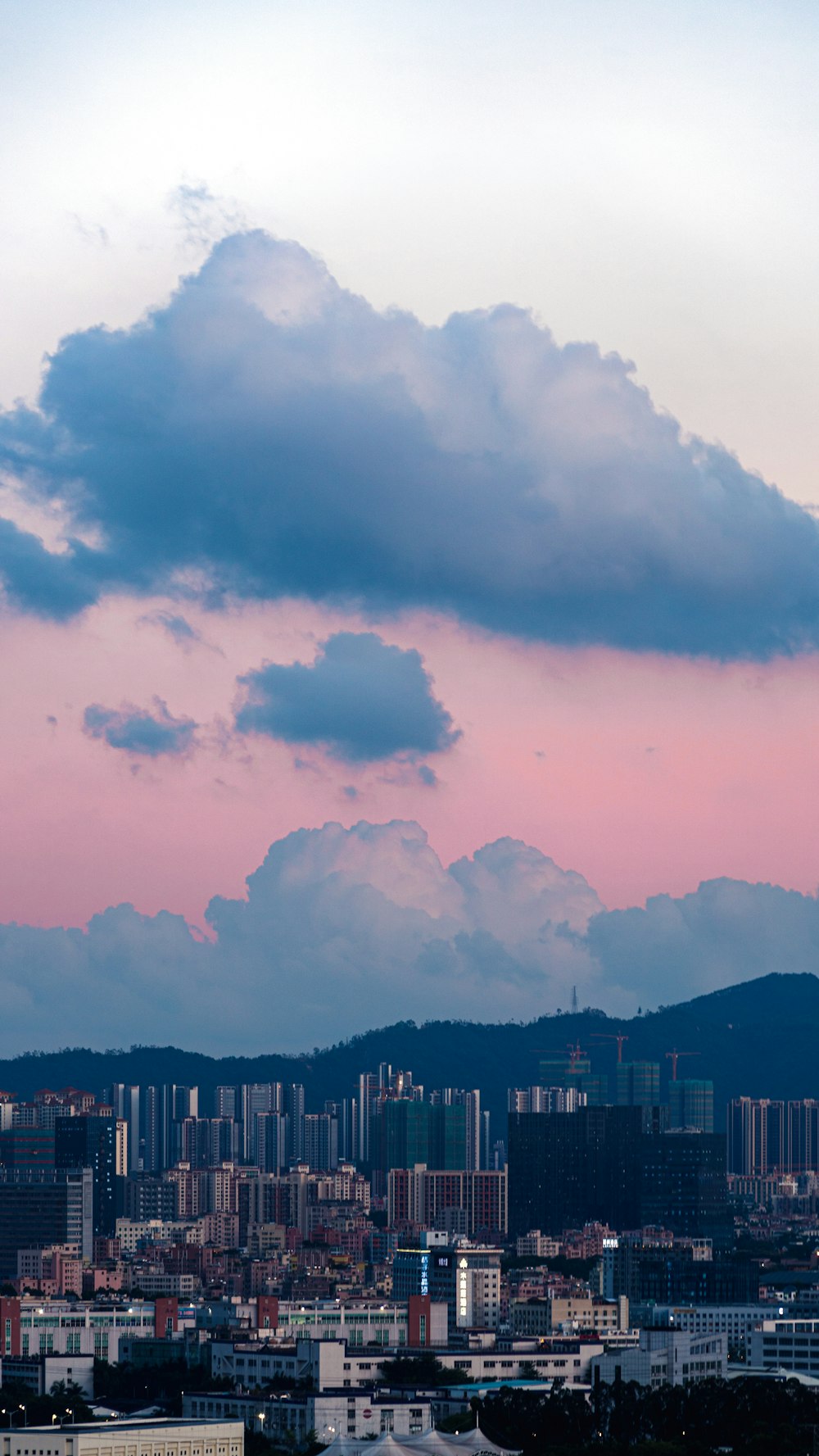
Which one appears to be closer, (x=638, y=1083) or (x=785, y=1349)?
(x=785, y=1349)

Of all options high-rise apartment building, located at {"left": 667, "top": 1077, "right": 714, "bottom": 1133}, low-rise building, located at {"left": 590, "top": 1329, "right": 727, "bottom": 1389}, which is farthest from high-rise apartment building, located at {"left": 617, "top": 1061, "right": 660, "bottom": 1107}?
low-rise building, located at {"left": 590, "top": 1329, "right": 727, "bottom": 1389}

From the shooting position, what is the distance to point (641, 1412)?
38.9 metres

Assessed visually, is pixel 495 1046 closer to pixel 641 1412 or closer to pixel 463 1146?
pixel 463 1146

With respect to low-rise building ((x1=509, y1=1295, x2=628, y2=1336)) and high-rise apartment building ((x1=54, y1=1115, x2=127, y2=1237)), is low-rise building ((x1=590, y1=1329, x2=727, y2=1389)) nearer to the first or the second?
low-rise building ((x1=509, y1=1295, x2=628, y2=1336))

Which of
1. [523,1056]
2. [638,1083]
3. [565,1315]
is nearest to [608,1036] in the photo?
[523,1056]

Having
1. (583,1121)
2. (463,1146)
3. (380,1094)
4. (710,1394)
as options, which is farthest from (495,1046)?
(710,1394)

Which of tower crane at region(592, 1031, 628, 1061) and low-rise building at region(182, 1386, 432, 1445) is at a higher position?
tower crane at region(592, 1031, 628, 1061)

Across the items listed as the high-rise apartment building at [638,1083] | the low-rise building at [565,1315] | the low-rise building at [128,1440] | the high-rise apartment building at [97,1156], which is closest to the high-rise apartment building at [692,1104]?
the high-rise apartment building at [638,1083]

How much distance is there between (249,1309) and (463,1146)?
72.6m

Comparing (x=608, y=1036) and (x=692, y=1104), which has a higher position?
(x=608, y=1036)

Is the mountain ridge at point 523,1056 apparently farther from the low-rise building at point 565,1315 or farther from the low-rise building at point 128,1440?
the low-rise building at point 128,1440

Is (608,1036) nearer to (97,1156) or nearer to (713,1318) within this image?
(97,1156)

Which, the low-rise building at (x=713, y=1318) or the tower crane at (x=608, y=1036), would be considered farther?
the tower crane at (x=608, y=1036)

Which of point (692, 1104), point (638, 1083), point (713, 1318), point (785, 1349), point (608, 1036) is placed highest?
point (608, 1036)
